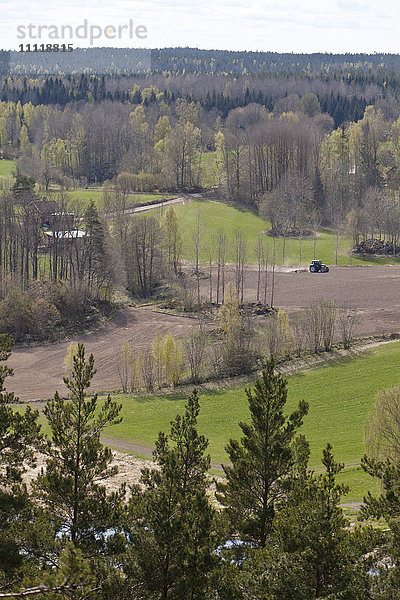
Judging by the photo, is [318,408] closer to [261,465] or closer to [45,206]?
[261,465]

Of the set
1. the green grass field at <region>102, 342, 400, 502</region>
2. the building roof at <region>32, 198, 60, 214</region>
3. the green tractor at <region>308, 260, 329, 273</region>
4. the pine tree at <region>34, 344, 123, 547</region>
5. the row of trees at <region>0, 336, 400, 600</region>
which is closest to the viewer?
the row of trees at <region>0, 336, 400, 600</region>

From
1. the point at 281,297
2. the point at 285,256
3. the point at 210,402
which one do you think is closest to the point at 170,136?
the point at 285,256

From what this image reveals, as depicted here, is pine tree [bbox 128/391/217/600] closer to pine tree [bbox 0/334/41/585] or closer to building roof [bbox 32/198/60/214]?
pine tree [bbox 0/334/41/585]

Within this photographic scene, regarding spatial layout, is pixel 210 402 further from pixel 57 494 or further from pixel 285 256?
pixel 285 256

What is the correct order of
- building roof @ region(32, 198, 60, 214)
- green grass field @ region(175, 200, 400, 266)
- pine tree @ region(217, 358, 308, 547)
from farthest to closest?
building roof @ region(32, 198, 60, 214) → green grass field @ region(175, 200, 400, 266) → pine tree @ region(217, 358, 308, 547)

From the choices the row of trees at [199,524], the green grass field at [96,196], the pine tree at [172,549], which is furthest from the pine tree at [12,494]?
the green grass field at [96,196]

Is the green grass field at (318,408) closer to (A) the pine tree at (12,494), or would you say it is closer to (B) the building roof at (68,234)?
(A) the pine tree at (12,494)

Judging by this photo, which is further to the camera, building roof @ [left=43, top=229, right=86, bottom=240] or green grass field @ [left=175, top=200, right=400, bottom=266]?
green grass field @ [left=175, top=200, right=400, bottom=266]

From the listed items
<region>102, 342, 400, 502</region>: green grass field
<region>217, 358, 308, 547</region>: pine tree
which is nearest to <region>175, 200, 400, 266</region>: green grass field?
<region>102, 342, 400, 502</region>: green grass field
